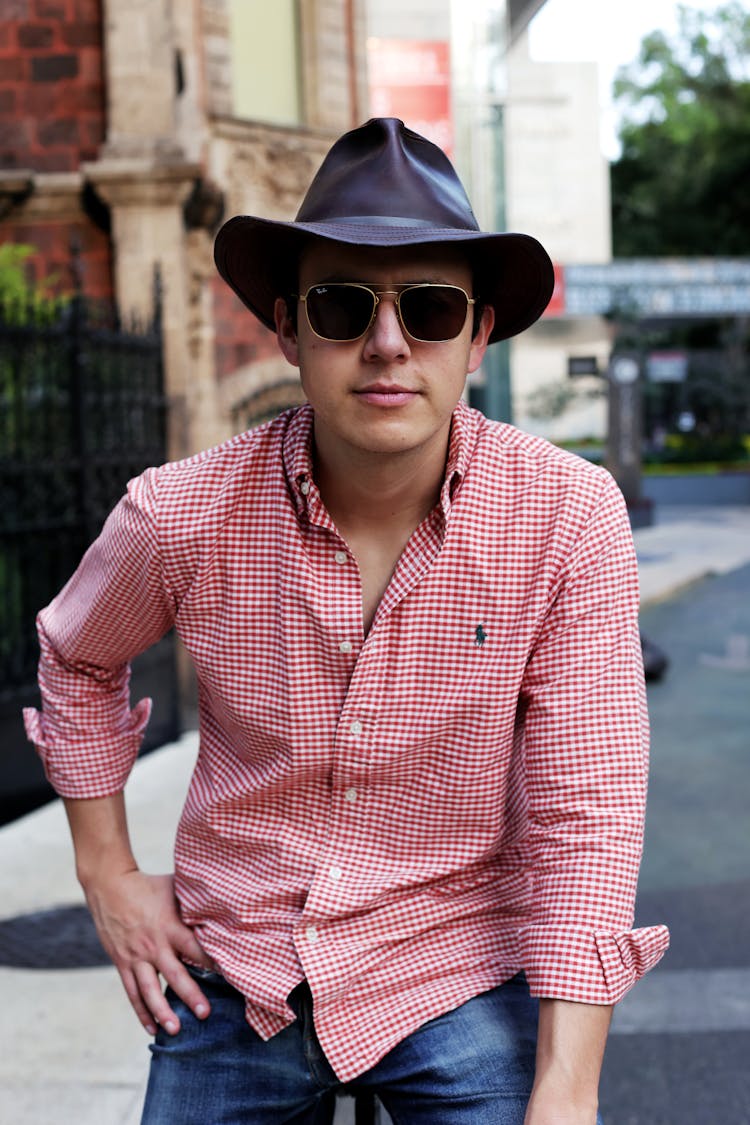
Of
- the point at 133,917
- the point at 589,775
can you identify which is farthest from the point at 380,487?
the point at 133,917

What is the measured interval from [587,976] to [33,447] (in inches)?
218

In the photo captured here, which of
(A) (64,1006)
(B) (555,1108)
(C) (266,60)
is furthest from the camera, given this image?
(C) (266,60)

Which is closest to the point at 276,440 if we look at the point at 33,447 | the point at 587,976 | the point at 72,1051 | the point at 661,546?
the point at 587,976

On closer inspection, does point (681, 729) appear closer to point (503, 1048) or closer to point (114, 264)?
point (114, 264)

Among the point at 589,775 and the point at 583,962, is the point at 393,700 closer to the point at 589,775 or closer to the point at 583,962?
the point at 589,775

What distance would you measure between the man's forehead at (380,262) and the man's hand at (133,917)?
91 centimetres

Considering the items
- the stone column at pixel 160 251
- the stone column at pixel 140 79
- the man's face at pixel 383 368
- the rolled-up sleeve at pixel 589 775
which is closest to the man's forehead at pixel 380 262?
the man's face at pixel 383 368

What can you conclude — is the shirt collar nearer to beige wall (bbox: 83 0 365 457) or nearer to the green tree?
beige wall (bbox: 83 0 365 457)

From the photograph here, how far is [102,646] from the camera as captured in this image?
2.14 metres

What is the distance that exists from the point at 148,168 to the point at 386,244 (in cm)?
768

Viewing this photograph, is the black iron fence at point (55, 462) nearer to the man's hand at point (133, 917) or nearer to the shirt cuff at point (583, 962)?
the man's hand at point (133, 917)

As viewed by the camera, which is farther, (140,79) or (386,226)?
(140,79)

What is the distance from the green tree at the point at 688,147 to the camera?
40250mm

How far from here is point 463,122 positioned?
19547 mm
